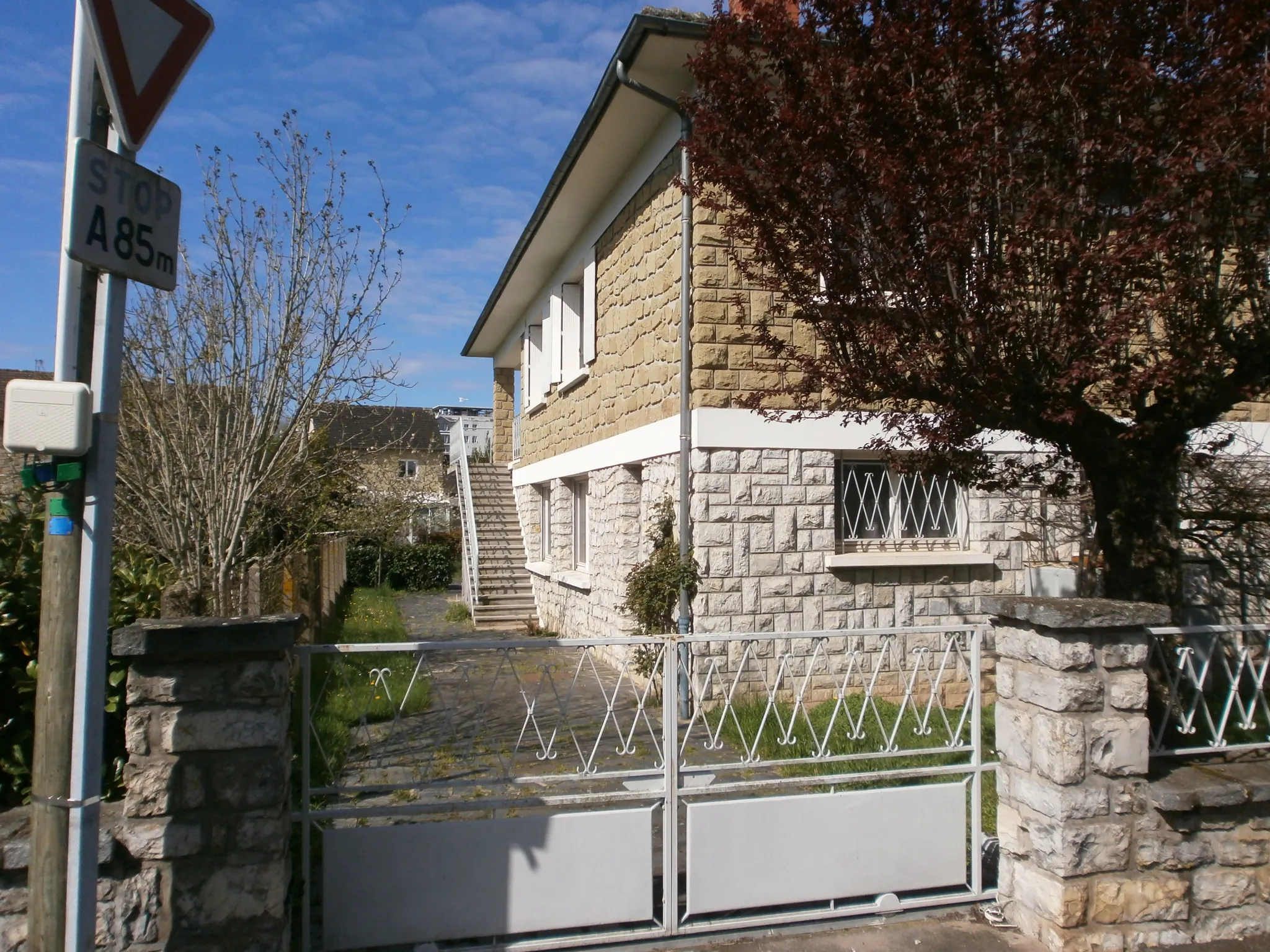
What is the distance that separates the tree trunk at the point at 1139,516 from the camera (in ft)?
15.4

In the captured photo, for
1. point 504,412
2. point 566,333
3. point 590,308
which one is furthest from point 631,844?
point 504,412

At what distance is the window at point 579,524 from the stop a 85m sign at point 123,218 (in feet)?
34.5

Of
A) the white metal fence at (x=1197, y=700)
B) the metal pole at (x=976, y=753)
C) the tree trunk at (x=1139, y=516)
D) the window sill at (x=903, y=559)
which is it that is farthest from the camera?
the window sill at (x=903, y=559)

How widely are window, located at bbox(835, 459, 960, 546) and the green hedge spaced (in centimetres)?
1689

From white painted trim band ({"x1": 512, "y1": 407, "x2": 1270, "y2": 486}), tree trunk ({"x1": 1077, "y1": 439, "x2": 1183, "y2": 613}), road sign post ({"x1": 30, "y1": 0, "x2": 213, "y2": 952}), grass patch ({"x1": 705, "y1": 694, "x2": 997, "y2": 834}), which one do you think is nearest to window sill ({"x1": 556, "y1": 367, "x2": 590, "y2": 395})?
white painted trim band ({"x1": 512, "y1": 407, "x2": 1270, "y2": 486})

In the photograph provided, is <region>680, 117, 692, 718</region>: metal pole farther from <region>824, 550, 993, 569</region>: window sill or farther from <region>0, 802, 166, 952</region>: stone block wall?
<region>0, 802, 166, 952</region>: stone block wall

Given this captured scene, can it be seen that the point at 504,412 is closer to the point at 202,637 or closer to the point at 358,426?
the point at 358,426

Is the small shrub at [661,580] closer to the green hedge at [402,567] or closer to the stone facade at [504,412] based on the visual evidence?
the stone facade at [504,412]

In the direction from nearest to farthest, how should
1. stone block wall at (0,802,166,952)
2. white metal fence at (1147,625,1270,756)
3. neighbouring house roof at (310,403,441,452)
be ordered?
1. stone block wall at (0,802,166,952)
2. white metal fence at (1147,625,1270,756)
3. neighbouring house roof at (310,403,441,452)

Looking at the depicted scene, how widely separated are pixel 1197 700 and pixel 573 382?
9.09m

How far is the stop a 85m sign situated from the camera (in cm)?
260

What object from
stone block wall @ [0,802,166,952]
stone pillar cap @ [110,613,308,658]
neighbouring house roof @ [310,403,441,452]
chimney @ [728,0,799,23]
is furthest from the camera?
neighbouring house roof @ [310,403,441,452]

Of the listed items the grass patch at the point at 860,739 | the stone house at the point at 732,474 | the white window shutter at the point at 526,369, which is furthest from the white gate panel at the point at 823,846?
the white window shutter at the point at 526,369

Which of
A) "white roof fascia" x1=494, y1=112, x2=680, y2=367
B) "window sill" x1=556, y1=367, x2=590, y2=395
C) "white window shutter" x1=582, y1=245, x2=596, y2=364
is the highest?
"white roof fascia" x1=494, y1=112, x2=680, y2=367
